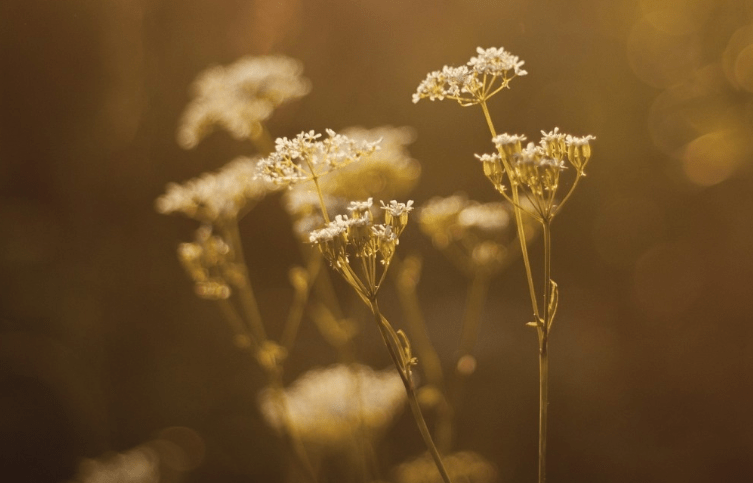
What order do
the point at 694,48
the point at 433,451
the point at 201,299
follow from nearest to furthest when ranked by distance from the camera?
the point at 433,451, the point at 694,48, the point at 201,299

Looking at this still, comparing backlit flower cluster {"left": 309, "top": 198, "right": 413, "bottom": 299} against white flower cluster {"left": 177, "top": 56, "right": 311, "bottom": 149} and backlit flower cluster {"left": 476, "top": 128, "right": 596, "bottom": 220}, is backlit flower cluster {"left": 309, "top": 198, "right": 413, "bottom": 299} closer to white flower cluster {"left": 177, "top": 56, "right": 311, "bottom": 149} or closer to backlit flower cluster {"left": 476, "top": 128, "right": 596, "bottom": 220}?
backlit flower cluster {"left": 476, "top": 128, "right": 596, "bottom": 220}

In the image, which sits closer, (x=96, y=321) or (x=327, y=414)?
(x=327, y=414)

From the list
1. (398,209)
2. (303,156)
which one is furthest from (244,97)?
(398,209)

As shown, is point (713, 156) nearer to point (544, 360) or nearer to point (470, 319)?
point (470, 319)

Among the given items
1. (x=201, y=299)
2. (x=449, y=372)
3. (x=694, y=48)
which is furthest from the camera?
(x=201, y=299)

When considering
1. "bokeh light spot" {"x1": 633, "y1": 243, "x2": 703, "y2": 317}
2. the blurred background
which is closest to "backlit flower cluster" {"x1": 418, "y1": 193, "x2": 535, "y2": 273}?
the blurred background

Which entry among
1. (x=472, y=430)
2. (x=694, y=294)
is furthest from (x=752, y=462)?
(x=472, y=430)

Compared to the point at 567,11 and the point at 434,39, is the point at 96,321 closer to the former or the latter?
the point at 434,39
